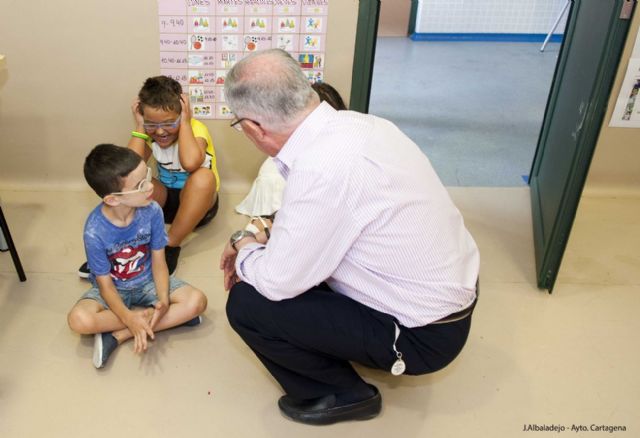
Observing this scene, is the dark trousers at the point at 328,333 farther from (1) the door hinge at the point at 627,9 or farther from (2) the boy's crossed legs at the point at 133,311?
(1) the door hinge at the point at 627,9

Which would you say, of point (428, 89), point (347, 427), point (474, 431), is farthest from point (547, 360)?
point (428, 89)

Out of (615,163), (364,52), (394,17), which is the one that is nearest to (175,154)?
(364,52)

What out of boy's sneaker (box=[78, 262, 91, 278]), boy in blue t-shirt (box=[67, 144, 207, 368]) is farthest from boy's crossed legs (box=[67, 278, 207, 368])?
boy's sneaker (box=[78, 262, 91, 278])

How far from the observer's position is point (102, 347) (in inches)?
69.3

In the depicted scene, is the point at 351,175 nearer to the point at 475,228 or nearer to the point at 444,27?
the point at 475,228

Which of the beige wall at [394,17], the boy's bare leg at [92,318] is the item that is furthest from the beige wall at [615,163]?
the beige wall at [394,17]

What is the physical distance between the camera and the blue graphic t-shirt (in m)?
1.72

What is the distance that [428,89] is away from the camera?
4.50 m

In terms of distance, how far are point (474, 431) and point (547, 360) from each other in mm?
416

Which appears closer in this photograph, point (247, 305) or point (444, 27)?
point (247, 305)

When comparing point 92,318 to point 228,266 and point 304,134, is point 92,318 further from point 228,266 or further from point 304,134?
point 304,134

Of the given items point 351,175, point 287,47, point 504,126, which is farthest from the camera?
point 504,126

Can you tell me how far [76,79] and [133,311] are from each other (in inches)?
47.0

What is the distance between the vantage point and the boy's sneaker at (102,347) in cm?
174
